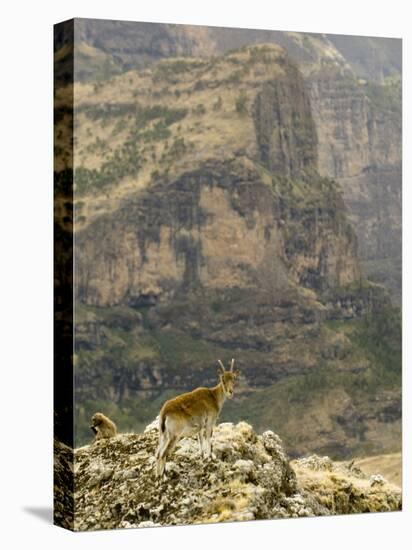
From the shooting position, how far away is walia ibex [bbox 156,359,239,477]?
22.2 meters

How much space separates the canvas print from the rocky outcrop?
0.9 inches

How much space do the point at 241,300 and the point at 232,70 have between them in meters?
2.80

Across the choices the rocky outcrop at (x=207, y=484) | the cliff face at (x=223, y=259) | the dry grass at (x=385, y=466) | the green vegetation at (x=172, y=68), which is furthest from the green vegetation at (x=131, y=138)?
the dry grass at (x=385, y=466)

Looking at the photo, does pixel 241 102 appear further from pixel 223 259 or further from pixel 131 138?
pixel 223 259

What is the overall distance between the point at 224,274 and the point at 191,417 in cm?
179

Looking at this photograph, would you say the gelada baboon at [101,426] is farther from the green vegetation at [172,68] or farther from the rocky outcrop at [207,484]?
the green vegetation at [172,68]

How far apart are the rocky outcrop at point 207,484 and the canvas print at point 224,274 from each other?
23 millimetres

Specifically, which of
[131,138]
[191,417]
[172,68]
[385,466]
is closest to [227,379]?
[191,417]

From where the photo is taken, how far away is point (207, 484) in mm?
22297

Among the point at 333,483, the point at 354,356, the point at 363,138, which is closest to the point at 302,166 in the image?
the point at 363,138

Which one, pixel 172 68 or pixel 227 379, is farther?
pixel 227 379

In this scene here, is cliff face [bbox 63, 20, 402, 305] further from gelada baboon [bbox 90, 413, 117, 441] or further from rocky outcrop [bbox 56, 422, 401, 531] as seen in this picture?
gelada baboon [bbox 90, 413, 117, 441]

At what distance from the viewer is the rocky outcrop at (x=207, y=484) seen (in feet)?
71.4

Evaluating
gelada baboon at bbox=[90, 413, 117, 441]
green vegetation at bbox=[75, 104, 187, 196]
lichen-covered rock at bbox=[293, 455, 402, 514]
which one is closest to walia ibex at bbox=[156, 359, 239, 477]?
gelada baboon at bbox=[90, 413, 117, 441]
